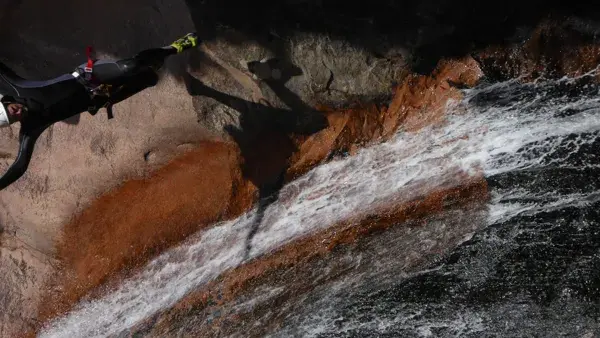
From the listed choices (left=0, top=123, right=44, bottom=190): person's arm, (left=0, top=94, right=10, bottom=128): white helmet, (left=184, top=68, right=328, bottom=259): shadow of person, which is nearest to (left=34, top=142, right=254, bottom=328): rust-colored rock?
(left=184, top=68, right=328, bottom=259): shadow of person

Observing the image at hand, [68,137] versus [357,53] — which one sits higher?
[68,137]

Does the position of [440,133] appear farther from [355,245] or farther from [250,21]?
[250,21]

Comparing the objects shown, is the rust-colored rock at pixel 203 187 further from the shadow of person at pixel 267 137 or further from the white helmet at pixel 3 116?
the white helmet at pixel 3 116

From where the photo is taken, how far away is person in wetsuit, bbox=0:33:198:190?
384cm

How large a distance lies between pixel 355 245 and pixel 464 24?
1.88 meters

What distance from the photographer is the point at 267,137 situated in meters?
4.98

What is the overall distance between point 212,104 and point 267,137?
0.52 m

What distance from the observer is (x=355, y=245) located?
15.5 ft

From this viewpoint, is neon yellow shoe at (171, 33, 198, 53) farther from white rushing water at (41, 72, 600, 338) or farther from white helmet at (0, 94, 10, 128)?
white rushing water at (41, 72, 600, 338)

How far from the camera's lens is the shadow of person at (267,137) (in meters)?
4.95

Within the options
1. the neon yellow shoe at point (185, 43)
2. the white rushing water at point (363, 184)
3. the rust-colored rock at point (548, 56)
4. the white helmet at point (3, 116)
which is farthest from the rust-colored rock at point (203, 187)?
the white helmet at point (3, 116)

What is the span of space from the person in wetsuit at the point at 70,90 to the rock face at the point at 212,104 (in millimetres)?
695

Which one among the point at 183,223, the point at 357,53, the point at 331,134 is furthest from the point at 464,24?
the point at 183,223

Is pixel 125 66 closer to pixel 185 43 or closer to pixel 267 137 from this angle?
pixel 185 43
